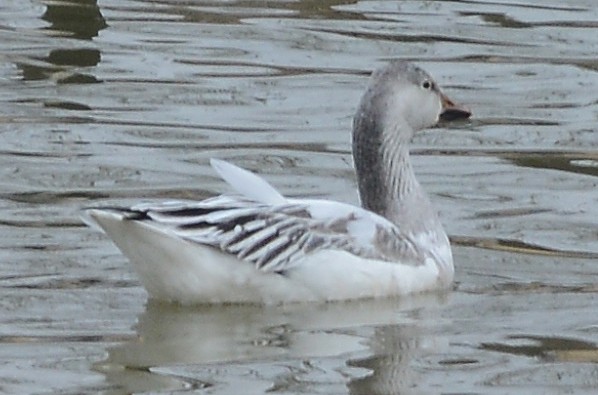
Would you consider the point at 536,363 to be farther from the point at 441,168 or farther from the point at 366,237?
the point at 441,168

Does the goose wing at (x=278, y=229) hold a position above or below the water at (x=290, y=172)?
above

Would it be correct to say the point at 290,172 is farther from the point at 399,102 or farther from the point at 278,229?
the point at 278,229

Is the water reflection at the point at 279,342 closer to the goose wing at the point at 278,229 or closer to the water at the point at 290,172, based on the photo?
the water at the point at 290,172

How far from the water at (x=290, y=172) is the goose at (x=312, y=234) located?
0.13 metres

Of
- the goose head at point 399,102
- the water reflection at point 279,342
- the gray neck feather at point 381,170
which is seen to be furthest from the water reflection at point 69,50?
the water reflection at point 279,342

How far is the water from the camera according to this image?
9.79 m

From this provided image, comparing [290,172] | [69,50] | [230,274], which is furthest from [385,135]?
[69,50]

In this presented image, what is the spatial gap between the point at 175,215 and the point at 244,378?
4.11 ft

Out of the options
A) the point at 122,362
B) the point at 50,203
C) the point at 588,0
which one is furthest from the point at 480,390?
the point at 588,0

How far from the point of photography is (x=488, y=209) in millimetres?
12891

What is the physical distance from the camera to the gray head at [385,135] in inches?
455

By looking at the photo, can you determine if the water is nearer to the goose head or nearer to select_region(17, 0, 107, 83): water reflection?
select_region(17, 0, 107, 83): water reflection

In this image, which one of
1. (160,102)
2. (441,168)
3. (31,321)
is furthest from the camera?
(160,102)

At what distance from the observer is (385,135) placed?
11578 millimetres
